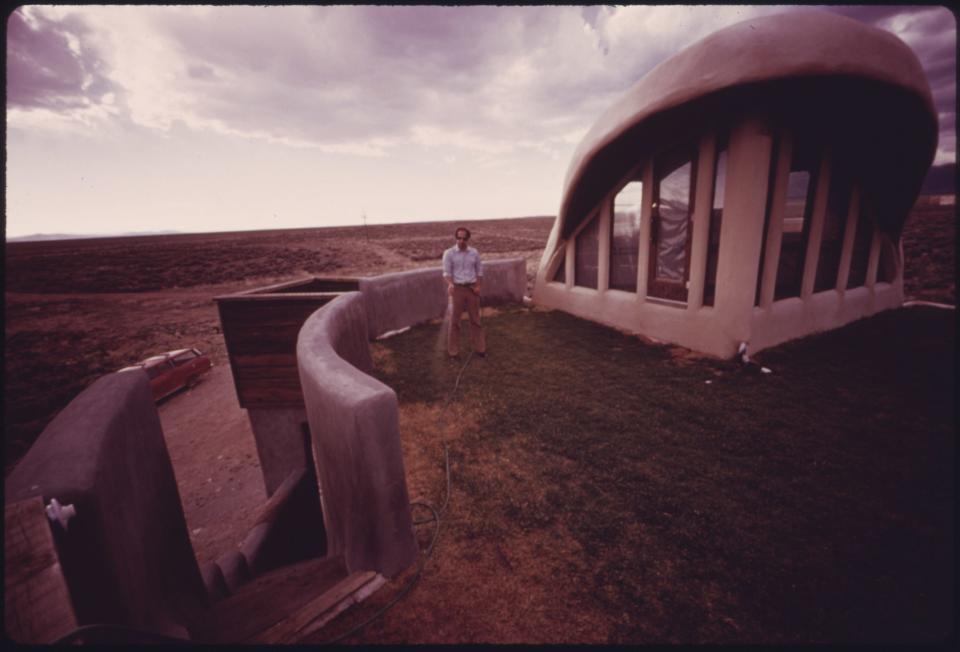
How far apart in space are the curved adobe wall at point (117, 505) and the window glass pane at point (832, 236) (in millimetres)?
11109

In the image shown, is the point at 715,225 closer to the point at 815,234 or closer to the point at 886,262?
the point at 815,234

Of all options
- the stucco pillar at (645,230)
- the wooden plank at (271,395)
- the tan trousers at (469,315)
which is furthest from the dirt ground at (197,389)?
the stucco pillar at (645,230)

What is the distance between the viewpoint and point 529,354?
26.2 ft

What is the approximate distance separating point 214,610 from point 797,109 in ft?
33.3

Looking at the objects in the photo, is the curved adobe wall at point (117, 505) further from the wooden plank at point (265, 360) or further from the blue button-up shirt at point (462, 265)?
the blue button-up shirt at point (462, 265)

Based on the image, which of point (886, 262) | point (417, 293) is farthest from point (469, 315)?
point (886, 262)

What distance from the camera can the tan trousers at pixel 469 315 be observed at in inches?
303

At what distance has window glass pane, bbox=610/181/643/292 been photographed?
9.04 meters

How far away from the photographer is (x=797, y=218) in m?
8.31

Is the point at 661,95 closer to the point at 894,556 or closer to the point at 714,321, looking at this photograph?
the point at 714,321

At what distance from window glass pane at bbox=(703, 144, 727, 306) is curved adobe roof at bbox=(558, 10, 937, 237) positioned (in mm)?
973

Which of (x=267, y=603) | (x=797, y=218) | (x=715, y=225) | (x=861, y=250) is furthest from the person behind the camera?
(x=861, y=250)

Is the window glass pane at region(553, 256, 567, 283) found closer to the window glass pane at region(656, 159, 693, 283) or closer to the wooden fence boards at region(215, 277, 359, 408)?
the window glass pane at region(656, 159, 693, 283)

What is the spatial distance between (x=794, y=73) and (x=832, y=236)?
15.0 ft
